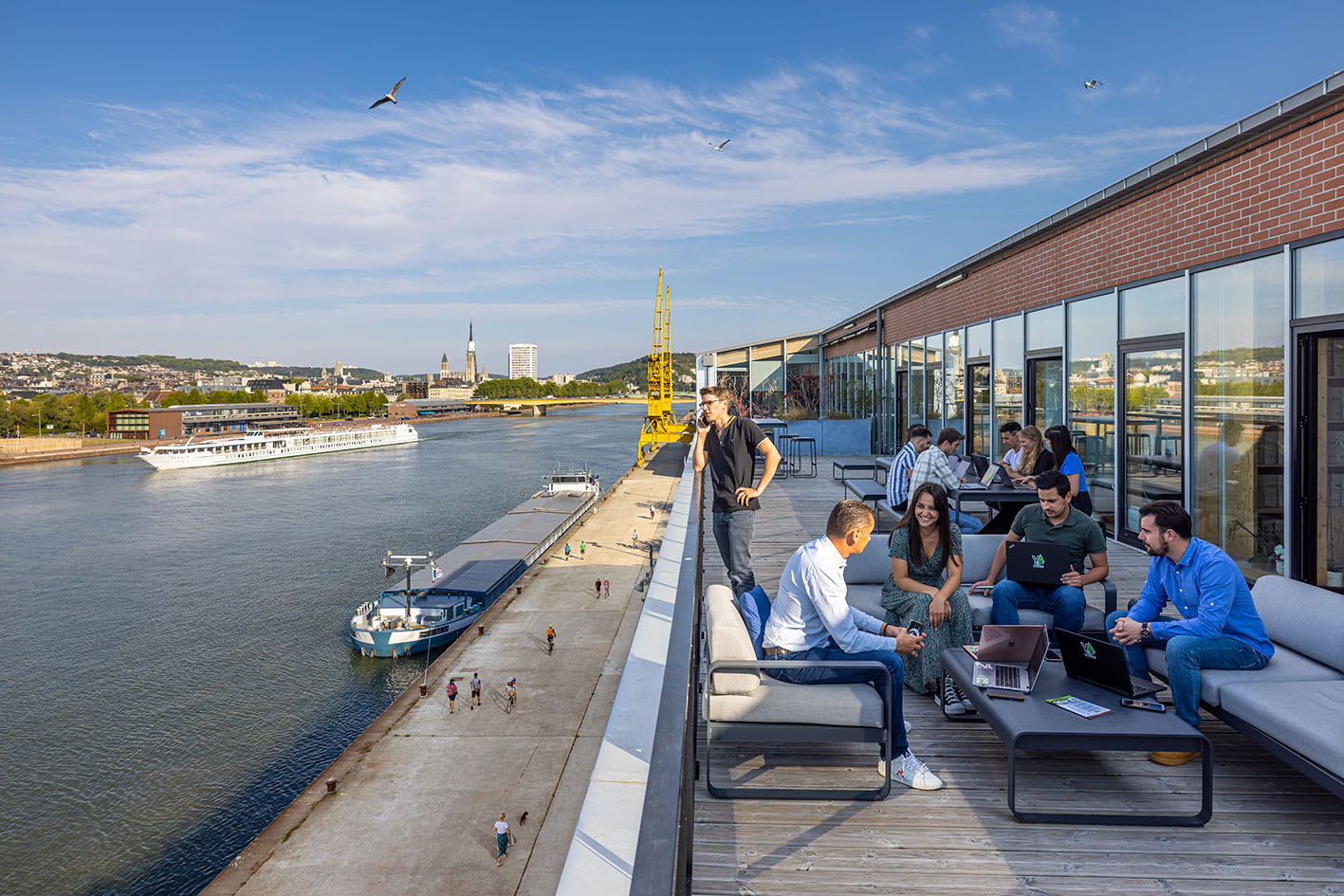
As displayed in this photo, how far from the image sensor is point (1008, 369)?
10867 millimetres

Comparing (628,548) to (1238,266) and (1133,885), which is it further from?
(1133,885)

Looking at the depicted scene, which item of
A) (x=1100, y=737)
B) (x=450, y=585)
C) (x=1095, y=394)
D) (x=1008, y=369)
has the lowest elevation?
(x=450, y=585)

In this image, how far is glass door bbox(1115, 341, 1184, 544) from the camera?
7055mm

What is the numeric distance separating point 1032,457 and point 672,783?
556 centimetres

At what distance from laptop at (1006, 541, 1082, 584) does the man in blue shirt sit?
0.54 metres

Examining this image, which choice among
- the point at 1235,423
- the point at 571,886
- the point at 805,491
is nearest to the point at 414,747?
the point at 805,491

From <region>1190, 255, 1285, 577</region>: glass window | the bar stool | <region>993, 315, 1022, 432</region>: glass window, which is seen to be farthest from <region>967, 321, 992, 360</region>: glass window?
<region>1190, 255, 1285, 577</region>: glass window

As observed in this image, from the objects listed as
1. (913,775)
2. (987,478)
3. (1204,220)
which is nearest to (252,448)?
(987,478)

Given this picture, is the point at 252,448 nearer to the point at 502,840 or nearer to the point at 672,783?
the point at 502,840

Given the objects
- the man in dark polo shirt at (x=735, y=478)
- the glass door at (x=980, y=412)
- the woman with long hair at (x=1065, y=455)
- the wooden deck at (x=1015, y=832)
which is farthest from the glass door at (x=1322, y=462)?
the glass door at (x=980, y=412)

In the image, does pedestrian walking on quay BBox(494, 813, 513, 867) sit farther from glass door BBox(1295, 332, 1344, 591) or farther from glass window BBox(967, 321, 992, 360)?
glass door BBox(1295, 332, 1344, 591)

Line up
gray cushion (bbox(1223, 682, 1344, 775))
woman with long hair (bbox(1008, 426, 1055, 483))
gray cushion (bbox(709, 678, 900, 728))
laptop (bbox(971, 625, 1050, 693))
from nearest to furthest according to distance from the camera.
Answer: gray cushion (bbox(1223, 682, 1344, 775)) → gray cushion (bbox(709, 678, 900, 728)) → laptop (bbox(971, 625, 1050, 693)) → woman with long hair (bbox(1008, 426, 1055, 483))

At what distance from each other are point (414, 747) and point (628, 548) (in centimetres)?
1759

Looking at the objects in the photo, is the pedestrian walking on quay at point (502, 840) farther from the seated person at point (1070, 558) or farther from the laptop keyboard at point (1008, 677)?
the laptop keyboard at point (1008, 677)
